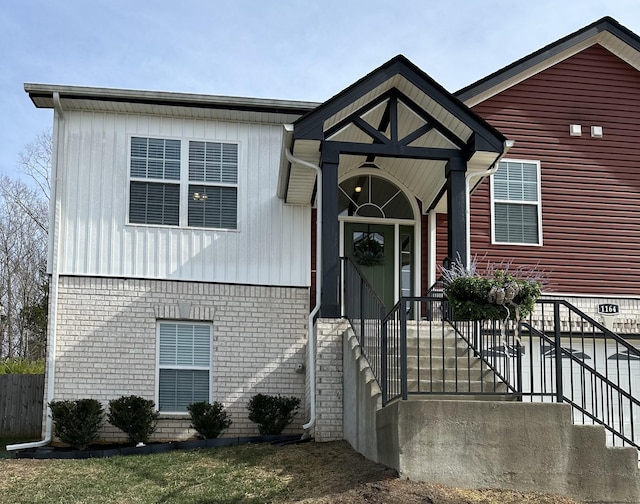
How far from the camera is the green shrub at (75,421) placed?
12.2 meters

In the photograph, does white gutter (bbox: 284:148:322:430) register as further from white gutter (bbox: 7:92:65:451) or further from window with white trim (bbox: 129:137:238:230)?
white gutter (bbox: 7:92:65:451)

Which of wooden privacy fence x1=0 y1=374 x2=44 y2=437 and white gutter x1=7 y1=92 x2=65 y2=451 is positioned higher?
white gutter x1=7 y1=92 x2=65 y2=451

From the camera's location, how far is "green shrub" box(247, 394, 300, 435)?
12734mm

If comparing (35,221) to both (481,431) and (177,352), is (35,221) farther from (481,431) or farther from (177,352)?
(481,431)

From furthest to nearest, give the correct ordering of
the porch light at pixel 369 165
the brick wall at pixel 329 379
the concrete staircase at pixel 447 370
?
1. the porch light at pixel 369 165
2. the brick wall at pixel 329 379
3. the concrete staircase at pixel 447 370

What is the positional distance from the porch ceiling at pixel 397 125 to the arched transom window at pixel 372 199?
4.61ft

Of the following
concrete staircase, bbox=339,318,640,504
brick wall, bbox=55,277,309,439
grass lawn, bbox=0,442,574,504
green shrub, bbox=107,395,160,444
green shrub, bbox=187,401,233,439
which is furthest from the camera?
brick wall, bbox=55,277,309,439

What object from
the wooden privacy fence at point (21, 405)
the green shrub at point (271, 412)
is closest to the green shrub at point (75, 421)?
the green shrub at point (271, 412)

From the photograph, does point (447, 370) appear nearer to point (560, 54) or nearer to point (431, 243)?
point (431, 243)

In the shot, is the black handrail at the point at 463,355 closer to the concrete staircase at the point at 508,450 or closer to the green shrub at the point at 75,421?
the concrete staircase at the point at 508,450

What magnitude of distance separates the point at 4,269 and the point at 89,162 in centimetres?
1944

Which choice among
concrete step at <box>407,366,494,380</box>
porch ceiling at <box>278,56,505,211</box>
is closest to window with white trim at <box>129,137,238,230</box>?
porch ceiling at <box>278,56,505,211</box>

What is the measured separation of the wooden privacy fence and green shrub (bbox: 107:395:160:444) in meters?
Answer: 2.89

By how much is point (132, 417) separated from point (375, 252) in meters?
4.70
